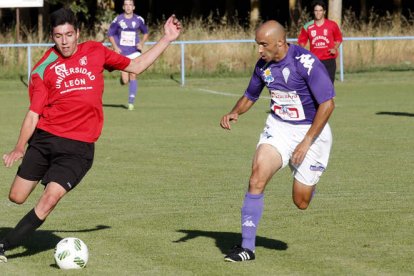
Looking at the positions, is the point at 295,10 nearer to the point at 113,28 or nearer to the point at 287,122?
the point at 113,28

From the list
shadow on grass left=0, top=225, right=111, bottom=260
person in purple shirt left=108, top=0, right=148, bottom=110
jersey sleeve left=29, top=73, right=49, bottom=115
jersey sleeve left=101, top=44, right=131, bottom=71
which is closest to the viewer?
jersey sleeve left=29, top=73, right=49, bottom=115

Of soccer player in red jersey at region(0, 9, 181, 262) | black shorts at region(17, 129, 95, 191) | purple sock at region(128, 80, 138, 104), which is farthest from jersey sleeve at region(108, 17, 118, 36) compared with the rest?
black shorts at region(17, 129, 95, 191)

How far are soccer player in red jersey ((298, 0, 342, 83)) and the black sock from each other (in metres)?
13.3

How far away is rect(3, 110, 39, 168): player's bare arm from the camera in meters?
8.14

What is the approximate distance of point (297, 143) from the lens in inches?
345

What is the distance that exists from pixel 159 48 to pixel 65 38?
815 millimetres

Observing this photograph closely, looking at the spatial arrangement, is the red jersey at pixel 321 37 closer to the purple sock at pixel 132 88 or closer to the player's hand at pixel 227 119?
the purple sock at pixel 132 88

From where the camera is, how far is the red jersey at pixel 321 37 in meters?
21.2

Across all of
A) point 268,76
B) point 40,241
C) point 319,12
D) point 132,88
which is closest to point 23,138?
point 40,241

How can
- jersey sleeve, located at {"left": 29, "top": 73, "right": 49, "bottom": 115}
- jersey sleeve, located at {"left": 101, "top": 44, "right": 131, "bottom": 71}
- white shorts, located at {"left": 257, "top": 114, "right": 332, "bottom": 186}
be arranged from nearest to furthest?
jersey sleeve, located at {"left": 29, "top": 73, "right": 49, "bottom": 115}
jersey sleeve, located at {"left": 101, "top": 44, "right": 131, "bottom": 71}
white shorts, located at {"left": 257, "top": 114, "right": 332, "bottom": 186}

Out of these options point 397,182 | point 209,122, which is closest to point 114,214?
point 397,182

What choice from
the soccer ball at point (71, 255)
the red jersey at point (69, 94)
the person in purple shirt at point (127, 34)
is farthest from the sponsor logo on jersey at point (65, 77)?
the person in purple shirt at point (127, 34)

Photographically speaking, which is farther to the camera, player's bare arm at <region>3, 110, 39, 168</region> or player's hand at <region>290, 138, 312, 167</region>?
player's hand at <region>290, 138, 312, 167</region>

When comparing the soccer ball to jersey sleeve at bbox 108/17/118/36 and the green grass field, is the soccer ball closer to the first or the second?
the green grass field
